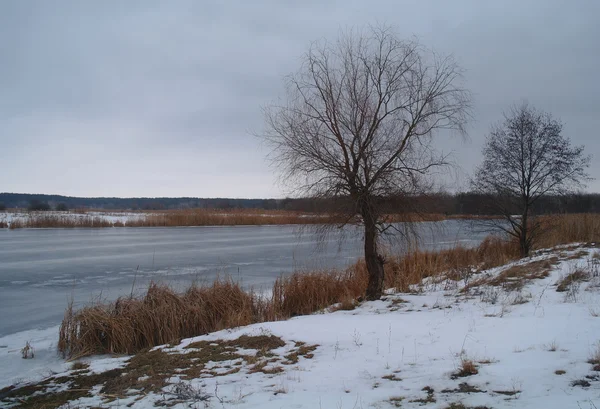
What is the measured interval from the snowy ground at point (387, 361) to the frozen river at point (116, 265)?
7.67 ft

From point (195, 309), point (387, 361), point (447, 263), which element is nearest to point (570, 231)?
point (447, 263)

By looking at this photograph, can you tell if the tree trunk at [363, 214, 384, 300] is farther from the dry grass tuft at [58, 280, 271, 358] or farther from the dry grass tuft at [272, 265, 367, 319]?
the dry grass tuft at [58, 280, 271, 358]

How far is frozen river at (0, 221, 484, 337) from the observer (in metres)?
10.4

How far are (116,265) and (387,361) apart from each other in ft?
44.6

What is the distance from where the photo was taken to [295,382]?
4750 mm

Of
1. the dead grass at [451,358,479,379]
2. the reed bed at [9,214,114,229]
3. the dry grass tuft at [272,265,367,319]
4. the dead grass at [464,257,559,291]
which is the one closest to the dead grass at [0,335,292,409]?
the dead grass at [451,358,479,379]

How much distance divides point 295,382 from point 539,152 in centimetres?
1300

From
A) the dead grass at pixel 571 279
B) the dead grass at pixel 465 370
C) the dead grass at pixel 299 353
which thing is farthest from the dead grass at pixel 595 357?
the dead grass at pixel 571 279

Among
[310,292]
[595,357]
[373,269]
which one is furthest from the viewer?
[310,292]

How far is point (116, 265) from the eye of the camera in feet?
53.8

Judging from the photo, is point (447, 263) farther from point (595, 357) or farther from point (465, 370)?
point (465, 370)

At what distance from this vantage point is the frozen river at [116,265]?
1045cm

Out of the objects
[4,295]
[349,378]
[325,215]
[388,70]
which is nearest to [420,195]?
[325,215]

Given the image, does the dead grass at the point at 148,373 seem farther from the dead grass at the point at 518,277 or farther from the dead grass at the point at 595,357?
the dead grass at the point at 518,277
